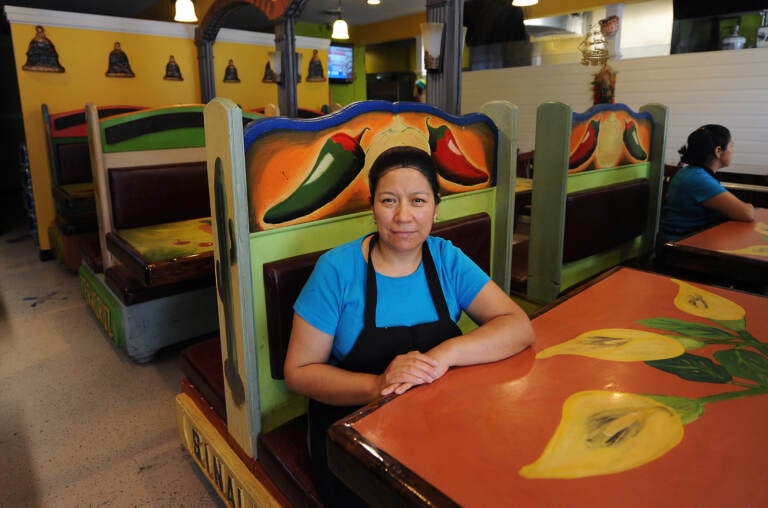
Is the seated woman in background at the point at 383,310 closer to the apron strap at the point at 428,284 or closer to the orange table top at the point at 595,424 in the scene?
the apron strap at the point at 428,284

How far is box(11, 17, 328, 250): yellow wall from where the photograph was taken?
5.30 m

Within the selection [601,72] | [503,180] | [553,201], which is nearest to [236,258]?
[503,180]

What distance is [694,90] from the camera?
6211 mm

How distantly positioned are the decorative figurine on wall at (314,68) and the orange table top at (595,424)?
6877mm

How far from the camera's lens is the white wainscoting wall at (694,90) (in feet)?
18.8

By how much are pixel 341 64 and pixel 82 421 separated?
1009cm

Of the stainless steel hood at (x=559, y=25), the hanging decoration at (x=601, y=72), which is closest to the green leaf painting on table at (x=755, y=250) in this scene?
the hanging decoration at (x=601, y=72)

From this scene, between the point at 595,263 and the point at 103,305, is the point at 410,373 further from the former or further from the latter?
the point at 103,305

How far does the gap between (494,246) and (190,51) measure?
5687mm

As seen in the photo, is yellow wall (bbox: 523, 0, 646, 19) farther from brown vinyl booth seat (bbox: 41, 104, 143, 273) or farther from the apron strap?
the apron strap

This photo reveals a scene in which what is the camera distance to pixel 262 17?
10.2m

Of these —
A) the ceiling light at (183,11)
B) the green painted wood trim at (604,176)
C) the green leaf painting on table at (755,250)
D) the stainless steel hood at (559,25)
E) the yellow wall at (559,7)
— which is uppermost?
the yellow wall at (559,7)

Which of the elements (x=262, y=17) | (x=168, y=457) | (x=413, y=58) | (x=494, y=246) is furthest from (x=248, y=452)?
(x=413, y=58)

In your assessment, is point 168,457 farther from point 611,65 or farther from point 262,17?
point 262,17
